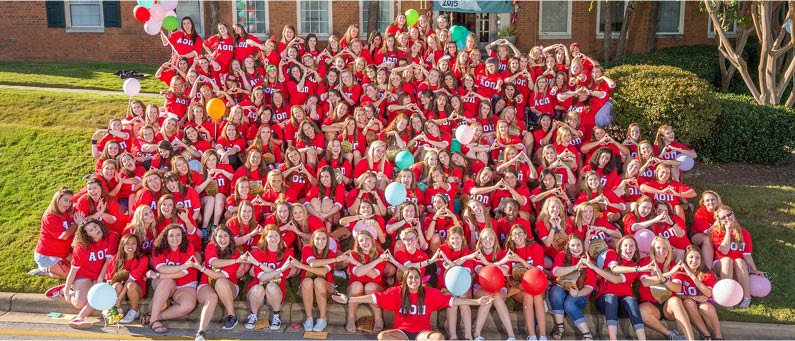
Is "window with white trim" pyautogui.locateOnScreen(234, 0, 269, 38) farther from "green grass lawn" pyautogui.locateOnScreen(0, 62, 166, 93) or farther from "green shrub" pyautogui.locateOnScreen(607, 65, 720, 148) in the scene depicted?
"green shrub" pyautogui.locateOnScreen(607, 65, 720, 148)

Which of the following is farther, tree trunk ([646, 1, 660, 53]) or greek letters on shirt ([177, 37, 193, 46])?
tree trunk ([646, 1, 660, 53])

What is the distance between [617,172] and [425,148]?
283 cm

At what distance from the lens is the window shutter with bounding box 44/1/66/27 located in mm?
19609

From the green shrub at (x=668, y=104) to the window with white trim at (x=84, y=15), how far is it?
15082 mm

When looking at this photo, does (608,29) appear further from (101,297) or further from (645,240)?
(101,297)

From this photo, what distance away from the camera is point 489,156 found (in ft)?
33.9

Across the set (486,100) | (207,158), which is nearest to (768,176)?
(486,100)

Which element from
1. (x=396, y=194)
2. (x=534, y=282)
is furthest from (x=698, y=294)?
(x=396, y=194)

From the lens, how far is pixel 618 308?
7.79 meters

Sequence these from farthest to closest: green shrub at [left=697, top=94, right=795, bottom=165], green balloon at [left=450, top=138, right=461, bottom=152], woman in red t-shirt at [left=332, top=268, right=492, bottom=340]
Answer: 1. green shrub at [left=697, top=94, right=795, bottom=165]
2. green balloon at [left=450, top=138, right=461, bottom=152]
3. woman in red t-shirt at [left=332, top=268, right=492, bottom=340]

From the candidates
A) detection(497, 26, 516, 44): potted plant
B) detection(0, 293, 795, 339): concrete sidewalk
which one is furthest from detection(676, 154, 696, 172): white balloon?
detection(497, 26, 516, 44): potted plant

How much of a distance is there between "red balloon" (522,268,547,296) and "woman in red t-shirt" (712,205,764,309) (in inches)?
91.9

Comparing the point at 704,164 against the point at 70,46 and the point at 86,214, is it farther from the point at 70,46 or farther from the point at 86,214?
the point at 70,46

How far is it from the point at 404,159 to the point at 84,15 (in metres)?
14.6
